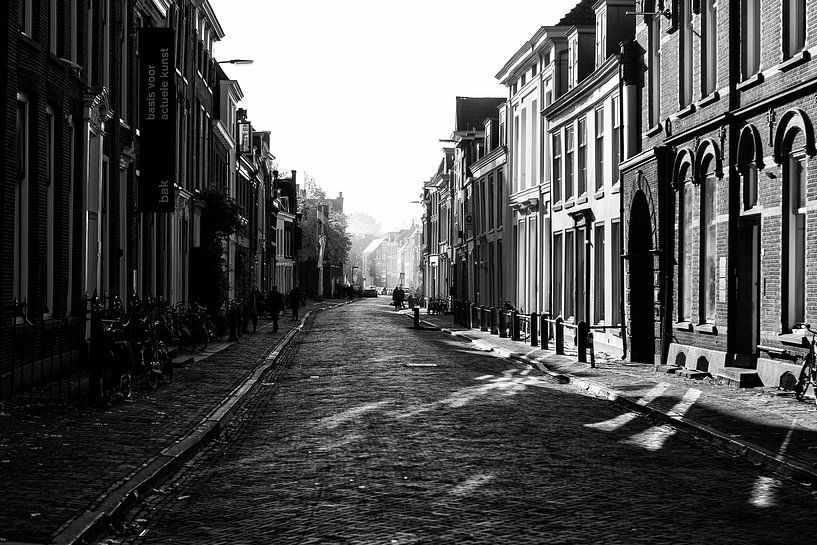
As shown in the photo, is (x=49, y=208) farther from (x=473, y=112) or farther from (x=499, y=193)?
(x=473, y=112)

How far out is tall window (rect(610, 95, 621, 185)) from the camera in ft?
88.4

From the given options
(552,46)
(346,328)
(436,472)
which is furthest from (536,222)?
(436,472)

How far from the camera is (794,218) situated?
55.5 ft

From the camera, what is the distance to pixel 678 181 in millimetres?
22125

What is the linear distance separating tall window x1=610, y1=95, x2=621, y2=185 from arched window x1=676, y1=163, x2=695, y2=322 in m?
4.91

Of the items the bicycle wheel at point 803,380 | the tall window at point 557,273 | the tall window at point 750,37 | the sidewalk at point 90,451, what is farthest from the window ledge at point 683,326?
the tall window at point 557,273

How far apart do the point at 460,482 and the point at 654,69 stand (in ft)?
55.3

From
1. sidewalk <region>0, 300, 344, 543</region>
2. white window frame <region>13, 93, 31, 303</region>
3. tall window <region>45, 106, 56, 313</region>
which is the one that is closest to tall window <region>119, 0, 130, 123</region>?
tall window <region>45, 106, 56, 313</region>

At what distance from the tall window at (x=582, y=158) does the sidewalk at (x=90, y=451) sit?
15.2m

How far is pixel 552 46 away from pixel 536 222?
588 centimetres

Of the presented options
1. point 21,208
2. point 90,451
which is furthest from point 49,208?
point 90,451

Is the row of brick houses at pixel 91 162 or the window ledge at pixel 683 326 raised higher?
the row of brick houses at pixel 91 162

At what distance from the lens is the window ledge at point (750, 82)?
17953mm

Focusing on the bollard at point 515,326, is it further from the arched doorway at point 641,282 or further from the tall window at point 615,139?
the arched doorway at point 641,282
